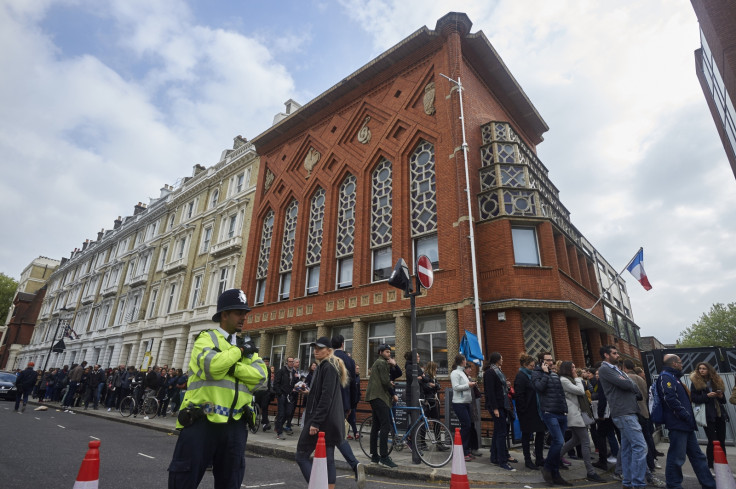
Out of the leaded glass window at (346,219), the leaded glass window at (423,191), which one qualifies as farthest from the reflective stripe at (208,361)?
the leaded glass window at (346,219)

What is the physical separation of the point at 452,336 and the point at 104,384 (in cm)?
1828

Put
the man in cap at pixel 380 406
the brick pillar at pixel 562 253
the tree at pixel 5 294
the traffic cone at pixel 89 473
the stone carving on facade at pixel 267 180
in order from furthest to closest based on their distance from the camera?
the tree at pixel 5 294 < the stone carving on facade at pixel 267 180 < the brick pillar at pixel 562 253 < the man in cap at pixel 380 406 < the traffic cone at pixel 89 473

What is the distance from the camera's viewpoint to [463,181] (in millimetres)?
14828

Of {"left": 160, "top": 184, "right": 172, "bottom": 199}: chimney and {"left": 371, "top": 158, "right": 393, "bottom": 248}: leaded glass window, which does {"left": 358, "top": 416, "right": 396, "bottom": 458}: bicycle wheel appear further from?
{"left": 160, "top": 184, "right": 172, "bottom": 199}: chimney

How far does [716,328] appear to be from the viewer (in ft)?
131

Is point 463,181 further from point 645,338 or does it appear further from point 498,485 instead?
point 645,338

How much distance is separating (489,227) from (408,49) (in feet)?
32.9

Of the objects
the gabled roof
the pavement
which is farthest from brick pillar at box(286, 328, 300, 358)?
the gabled roof

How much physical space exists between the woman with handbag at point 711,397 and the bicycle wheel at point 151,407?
16485 millimetres

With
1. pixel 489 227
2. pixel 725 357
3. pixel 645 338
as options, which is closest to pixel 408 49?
pixel 489 227

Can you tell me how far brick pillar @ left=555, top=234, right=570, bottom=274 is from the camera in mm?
15781

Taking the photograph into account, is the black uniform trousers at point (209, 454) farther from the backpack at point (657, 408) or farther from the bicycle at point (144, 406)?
the bicycle at point (144, 406)

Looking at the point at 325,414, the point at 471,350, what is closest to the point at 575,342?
the point at 471,350

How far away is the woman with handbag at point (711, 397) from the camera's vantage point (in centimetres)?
625
